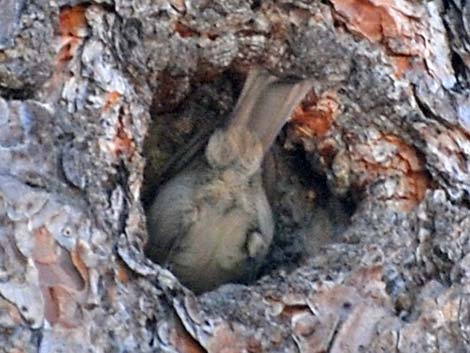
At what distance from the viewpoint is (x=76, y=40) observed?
2.10m

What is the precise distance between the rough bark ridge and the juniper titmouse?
0.08m

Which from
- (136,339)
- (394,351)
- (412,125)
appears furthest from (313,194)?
(136,339)

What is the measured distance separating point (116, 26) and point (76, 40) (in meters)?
0.07

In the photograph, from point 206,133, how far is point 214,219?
16 cm

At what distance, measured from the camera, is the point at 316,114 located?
236 centimetres

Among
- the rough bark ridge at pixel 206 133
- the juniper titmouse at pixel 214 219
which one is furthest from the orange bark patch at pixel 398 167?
the juniper titmouse at pixel 214 219

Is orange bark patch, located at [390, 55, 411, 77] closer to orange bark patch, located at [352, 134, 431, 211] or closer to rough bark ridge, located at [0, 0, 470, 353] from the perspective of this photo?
rough bark ridge, located at [0, 0, 470, 353]

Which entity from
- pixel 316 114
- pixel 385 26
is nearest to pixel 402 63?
pixel 385 26

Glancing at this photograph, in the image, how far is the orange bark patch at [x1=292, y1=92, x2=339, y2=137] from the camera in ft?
7.66

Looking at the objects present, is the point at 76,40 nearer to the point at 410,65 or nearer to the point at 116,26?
the point at 116,26

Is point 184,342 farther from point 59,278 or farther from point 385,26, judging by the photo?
point 385,26

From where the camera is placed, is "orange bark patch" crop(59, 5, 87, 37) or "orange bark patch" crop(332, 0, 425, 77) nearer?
"orange bark patch" crop(59, 5, 87, 37)

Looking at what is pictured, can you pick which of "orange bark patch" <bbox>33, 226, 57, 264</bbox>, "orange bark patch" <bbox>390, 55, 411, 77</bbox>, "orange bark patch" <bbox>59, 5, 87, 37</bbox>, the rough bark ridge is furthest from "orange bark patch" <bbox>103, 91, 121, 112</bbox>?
"orange bark patch" <bbox>390, 55, 411, 77</bbox>

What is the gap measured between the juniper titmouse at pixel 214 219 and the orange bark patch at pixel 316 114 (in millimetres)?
125
